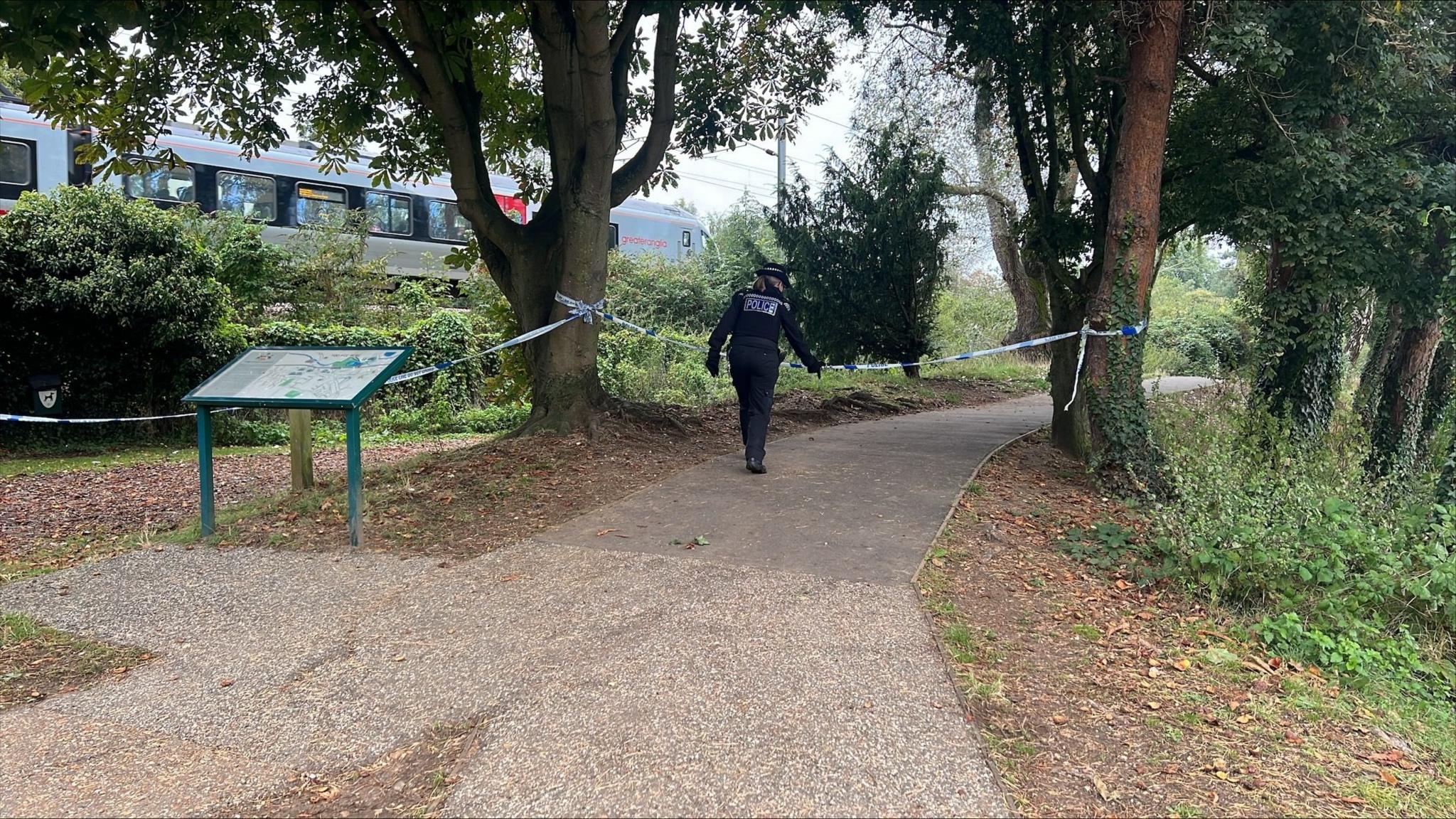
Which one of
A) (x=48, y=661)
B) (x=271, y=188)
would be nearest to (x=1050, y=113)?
(x=48, y=661)

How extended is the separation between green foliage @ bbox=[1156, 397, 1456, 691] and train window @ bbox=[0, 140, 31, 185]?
17465mm

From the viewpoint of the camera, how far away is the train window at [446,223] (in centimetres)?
2038

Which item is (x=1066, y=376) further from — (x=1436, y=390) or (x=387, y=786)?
(x=387, y=786)

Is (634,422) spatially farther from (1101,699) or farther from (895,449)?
(1101,699)

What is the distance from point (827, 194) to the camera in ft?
54.0

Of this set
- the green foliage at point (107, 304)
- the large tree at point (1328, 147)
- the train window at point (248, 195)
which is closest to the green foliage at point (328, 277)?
the train window at point (248, 195)

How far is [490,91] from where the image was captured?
32.2 feet

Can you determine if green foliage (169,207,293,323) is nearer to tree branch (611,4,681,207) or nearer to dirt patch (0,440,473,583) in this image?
dirt patch (0,440,473,583)

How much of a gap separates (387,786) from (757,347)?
4.89 meters

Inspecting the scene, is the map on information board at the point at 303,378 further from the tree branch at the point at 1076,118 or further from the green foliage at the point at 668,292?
the green foliage at the point at 668,292

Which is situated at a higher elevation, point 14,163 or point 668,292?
point 14,163

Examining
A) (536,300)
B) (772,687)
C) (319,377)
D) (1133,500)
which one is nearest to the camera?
(772,687)

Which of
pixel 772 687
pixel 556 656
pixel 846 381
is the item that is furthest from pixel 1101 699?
pixel 846 381

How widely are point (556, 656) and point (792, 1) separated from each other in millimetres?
6509
